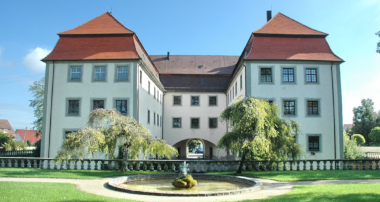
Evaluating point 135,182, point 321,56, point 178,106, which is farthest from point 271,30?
point 135,182

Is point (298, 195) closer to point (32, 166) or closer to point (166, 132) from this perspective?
point (32, 166)

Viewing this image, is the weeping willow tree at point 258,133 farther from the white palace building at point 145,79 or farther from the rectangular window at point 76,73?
the rectangular window at point 76,73

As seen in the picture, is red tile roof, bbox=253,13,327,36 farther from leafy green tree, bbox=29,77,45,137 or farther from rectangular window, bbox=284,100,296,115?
leafy green tree, bbox=29,77,45,137

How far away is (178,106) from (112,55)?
1397cm

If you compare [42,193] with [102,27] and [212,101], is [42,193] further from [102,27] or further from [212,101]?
[212,101]

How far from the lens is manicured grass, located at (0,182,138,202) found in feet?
27.6

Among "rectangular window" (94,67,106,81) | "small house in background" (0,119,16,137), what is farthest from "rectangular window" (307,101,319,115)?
"small house in background" (0,119,16,137)

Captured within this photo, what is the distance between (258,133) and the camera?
1466 centimetres

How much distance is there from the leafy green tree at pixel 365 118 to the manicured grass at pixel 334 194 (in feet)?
186

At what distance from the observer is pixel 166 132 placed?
35.5m

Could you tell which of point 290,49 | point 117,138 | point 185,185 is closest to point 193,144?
point 290,49

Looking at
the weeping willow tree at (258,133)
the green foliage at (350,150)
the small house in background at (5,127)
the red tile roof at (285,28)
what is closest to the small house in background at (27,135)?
the small house in background at (5,127)

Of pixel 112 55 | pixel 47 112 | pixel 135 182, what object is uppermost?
pixel 112 55

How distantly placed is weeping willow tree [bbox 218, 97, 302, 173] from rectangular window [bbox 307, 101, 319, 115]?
28.9ft
